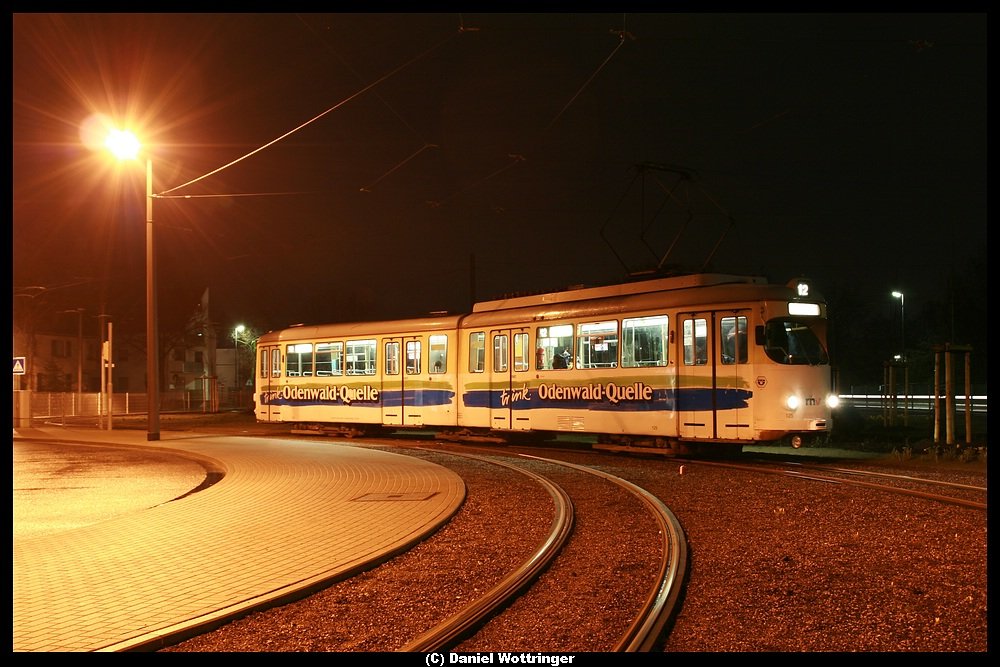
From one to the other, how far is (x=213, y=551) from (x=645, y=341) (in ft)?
33.9

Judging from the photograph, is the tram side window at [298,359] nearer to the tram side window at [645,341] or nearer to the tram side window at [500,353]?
the tram side window at [500,353]

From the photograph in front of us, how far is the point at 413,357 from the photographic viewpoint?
21656mm

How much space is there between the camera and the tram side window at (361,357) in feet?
74.7

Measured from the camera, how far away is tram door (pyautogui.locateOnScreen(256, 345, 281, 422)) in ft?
85.2

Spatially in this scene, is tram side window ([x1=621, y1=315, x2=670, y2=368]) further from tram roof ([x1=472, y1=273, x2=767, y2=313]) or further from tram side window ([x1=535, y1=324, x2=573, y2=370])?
tram side window ([x1=535, y1=324, x2=573, y2=370])

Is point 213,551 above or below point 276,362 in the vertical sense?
below

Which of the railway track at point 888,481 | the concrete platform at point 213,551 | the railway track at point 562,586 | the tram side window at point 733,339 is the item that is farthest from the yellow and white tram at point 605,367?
the concrete platform at point 213,551

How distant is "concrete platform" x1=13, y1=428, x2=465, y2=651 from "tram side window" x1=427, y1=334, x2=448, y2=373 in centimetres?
656

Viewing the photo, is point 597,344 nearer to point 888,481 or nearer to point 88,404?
point 888,481

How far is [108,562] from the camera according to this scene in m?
7.41

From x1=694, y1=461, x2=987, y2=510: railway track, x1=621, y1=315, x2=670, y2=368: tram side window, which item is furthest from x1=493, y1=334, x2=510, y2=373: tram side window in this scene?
x1=694, y1=461, x2=987, y2=510: railway track

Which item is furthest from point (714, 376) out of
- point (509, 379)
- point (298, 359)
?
point (298, 359)

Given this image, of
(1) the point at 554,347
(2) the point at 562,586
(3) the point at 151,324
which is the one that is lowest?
(2) the point at 562,586
